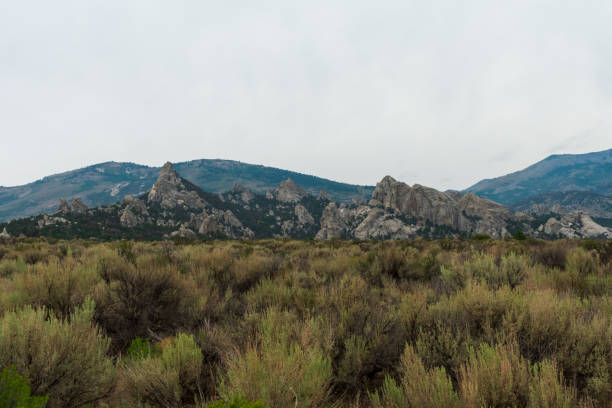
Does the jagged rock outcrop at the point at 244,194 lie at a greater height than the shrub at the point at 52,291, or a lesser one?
greater

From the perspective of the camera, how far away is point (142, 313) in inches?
211

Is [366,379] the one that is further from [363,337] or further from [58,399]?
[58,399]

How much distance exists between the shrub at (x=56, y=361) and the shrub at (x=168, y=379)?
29 cm

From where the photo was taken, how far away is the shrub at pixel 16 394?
1.84 meters

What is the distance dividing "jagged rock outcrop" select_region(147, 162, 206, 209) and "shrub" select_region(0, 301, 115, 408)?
112 metres

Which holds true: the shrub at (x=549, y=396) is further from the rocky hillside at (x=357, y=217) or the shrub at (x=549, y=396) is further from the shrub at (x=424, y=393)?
the rocky hillside at (x=357, y=217)

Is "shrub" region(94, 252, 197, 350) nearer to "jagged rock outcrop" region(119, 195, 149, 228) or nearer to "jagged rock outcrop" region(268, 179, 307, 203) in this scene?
"jagged rock outcrop" region(119, 195, 149, 228)

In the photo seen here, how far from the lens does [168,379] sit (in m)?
2.98

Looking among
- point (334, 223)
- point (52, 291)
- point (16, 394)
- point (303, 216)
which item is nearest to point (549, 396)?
point (16, 394)

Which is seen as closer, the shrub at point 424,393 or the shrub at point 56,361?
the shrub at point 424,393

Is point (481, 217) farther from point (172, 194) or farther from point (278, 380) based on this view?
point (278, 380)

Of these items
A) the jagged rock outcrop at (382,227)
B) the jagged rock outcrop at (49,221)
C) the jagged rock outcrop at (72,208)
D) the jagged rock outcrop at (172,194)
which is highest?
the jagged rock outcrop at (172,194)

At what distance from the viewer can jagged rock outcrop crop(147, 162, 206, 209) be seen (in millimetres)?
108875

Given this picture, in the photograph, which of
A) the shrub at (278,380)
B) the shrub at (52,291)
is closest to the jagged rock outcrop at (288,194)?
the shrub at (52,291)
